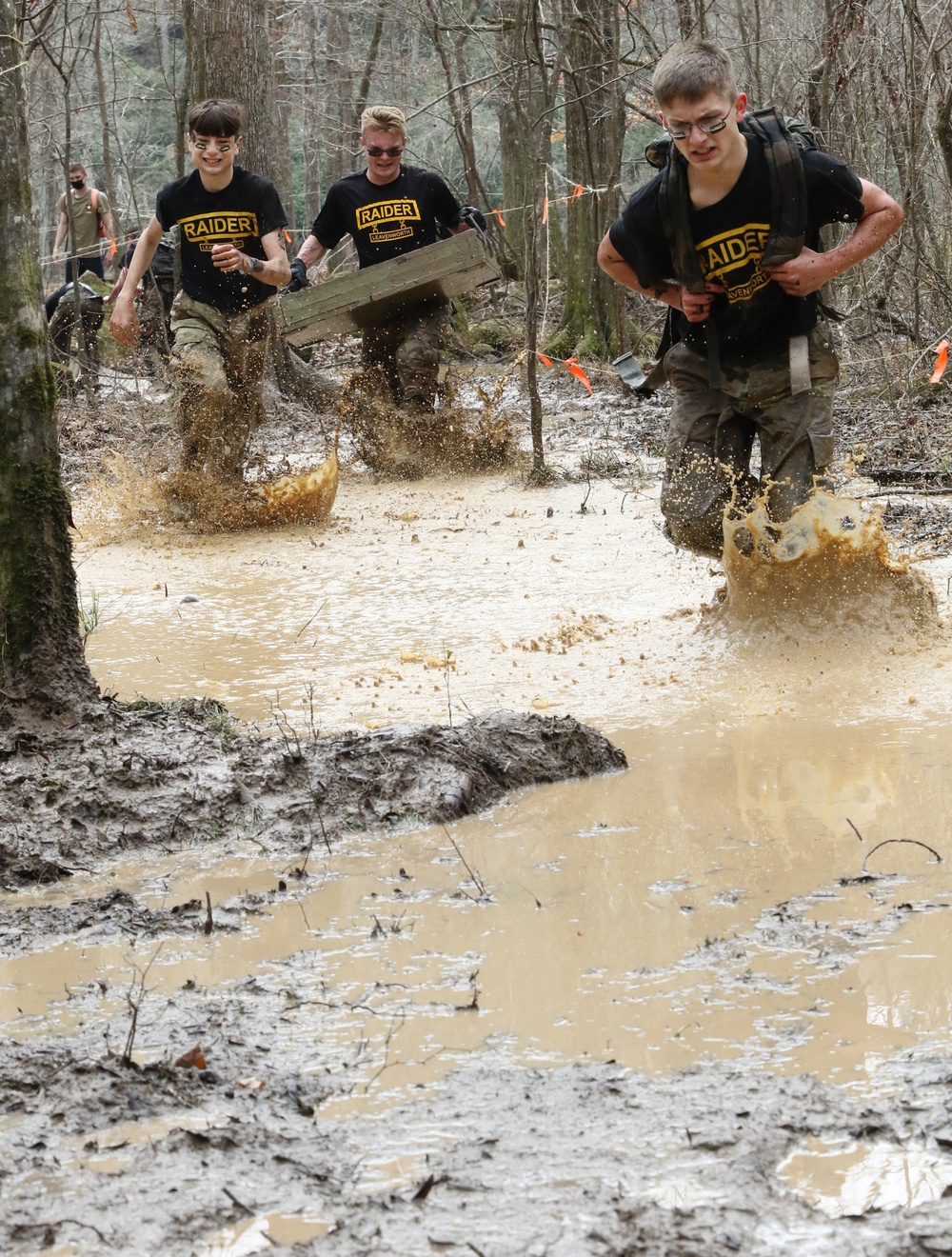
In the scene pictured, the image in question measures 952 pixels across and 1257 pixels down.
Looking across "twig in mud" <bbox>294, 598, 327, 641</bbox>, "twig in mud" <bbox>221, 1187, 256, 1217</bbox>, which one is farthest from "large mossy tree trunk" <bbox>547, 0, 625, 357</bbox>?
"twig in mud" <bbox>221, 1187, 256, 1217</bbox>

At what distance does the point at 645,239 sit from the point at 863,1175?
376 cm

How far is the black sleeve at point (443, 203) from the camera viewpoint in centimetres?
987

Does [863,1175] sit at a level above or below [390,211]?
below

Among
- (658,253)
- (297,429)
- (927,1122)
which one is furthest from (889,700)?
(297,429)

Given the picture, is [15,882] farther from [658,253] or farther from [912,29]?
[912,29]

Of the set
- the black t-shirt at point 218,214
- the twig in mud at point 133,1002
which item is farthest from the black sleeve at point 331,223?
the twig in mud at point 133,1002

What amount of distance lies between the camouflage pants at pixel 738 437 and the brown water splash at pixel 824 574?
0.10 meters

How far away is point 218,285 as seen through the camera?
28.6 feet

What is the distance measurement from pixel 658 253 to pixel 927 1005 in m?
3.28

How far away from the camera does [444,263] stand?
951cm

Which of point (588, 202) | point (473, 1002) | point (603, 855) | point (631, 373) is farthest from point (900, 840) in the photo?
point (588, 202)

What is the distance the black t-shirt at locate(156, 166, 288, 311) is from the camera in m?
8.45

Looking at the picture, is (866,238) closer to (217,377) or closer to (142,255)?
(217,377)

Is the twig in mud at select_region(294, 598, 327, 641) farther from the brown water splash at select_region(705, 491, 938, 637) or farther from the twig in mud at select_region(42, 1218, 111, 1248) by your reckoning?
the twig in mud at select_region(42, 1218, 111, 1248)
